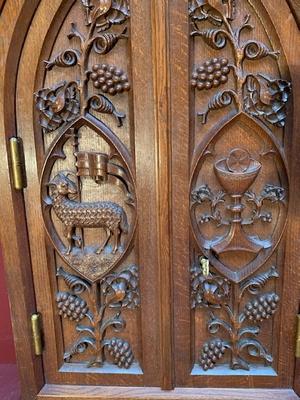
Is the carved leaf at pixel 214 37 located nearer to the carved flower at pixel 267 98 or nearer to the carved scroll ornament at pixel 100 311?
the carved flower at pixel 267 98

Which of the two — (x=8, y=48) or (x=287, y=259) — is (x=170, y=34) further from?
(x=287, y=259)

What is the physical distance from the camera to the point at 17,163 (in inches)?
27.4

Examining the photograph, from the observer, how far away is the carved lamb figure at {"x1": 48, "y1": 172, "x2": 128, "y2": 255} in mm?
709

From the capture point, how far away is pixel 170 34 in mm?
627

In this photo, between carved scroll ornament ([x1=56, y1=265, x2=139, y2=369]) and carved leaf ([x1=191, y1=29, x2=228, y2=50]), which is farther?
carved scroll ornament ([x1=56, y1=265, x2=139, y2=369])

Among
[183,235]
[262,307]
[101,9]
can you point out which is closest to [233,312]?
[262,307]

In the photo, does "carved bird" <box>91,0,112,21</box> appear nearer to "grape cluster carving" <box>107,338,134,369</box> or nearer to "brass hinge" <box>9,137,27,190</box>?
"brass hinge" <box>9,137,27,190</box>

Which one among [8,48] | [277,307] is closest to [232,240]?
[277,307]

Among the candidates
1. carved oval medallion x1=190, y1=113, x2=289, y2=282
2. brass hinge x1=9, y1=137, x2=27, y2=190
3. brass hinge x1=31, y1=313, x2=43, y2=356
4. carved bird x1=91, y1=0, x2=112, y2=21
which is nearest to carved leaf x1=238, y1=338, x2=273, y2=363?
carved oval medallion x1=190, y1=113, x2=289, y2=282

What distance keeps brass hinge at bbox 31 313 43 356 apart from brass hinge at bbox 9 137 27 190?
272 mm

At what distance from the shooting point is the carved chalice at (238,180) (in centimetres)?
69

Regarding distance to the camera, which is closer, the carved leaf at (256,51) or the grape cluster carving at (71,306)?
the carved leaf at (256,51)

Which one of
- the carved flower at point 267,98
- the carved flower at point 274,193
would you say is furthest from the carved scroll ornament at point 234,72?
the carved flower at point 274,193

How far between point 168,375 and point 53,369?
245mm
